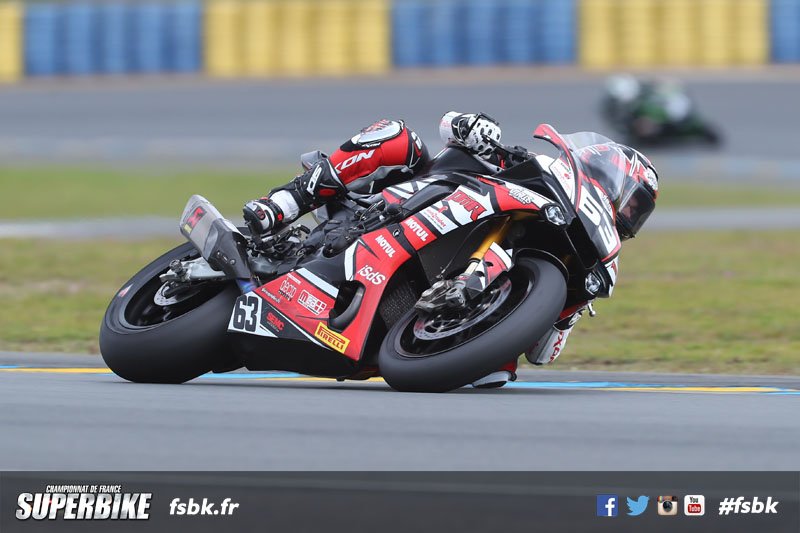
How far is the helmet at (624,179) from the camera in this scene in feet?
19.9

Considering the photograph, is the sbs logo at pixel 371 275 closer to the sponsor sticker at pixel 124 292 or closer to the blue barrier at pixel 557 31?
the sponsor sticker at pixel 124 292

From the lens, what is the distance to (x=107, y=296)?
1067 cm

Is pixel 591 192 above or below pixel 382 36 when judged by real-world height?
above

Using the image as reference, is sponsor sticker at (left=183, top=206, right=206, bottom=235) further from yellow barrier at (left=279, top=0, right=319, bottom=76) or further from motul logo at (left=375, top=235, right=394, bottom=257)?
yellow barrier at (left=279, top=0, right=319, bottom=76)

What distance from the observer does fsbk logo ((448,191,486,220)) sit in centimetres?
580

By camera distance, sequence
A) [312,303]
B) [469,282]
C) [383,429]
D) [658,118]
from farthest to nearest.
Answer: [658,118] → [312,303] → [469,282] → [383,429]

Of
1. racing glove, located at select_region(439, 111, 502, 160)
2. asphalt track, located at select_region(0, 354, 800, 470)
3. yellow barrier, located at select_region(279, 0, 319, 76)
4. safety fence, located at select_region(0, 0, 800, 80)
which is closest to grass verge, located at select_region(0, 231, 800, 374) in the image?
racing glove, located at select_region(439, 111, 502, 160)

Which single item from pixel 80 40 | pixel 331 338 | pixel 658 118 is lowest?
pixel 658 118

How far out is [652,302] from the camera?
1059cm

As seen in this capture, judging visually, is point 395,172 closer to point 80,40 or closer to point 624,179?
point 624,179

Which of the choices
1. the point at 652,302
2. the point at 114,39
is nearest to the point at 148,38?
the point at 114,39

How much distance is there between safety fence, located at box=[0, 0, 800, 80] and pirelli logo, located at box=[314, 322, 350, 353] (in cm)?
2249

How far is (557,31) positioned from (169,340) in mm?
23016

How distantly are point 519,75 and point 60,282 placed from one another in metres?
18.0
